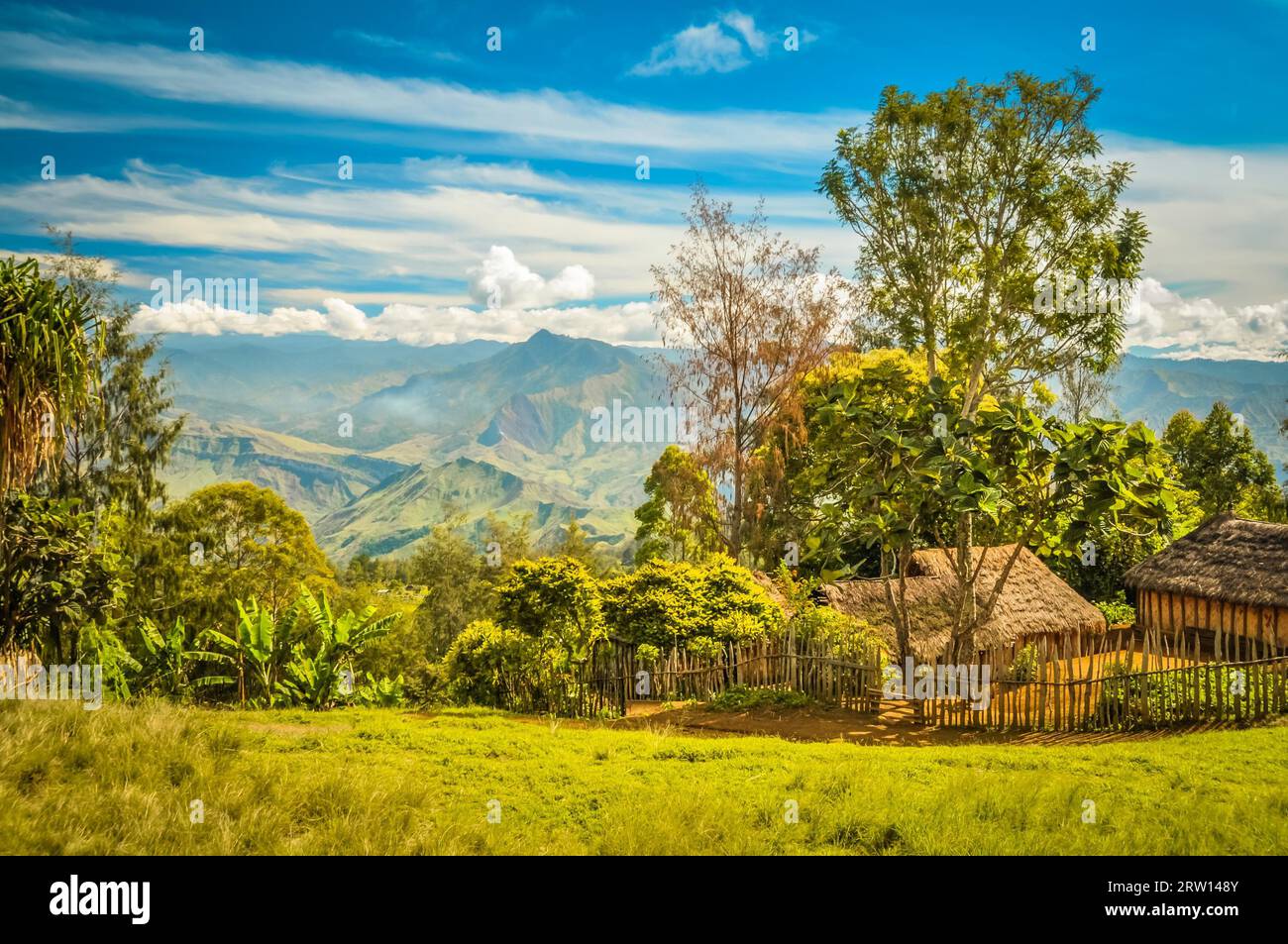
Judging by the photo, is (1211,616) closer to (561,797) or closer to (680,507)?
(680,507)

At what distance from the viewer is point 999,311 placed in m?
19.5

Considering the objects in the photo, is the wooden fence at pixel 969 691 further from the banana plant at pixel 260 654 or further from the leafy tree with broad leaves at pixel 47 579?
the leafy tree with broad leaves at pixel 47 579

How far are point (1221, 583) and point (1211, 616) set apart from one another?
97 cm

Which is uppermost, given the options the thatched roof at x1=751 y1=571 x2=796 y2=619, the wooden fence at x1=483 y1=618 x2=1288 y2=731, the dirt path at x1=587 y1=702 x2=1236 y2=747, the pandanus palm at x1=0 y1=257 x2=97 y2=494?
the pandanus palm at x1=0 y1=257 x2=97 y2=494

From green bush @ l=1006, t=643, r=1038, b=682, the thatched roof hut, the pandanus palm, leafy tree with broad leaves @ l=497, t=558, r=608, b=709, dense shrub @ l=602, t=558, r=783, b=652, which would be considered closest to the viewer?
the pandanus palm

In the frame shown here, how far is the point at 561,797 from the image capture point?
7328mm

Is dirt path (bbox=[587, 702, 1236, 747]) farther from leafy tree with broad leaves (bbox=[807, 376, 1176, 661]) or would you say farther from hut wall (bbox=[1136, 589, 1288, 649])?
hut wall (bbox=[1136, 589, 1288, 649])

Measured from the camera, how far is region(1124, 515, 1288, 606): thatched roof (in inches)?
827

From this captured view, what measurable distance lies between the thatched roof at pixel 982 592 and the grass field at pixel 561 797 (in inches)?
408

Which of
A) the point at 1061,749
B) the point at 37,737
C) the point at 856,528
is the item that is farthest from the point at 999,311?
the point at 37,737

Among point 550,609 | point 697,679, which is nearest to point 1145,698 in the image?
point 697,679

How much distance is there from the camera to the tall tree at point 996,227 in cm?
1898

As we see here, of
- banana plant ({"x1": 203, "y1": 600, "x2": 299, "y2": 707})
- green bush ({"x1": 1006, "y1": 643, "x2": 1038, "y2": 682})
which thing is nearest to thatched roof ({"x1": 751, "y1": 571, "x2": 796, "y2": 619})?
green bush ({"x1": 1006, "y1": 643, "x2": 1038, "y2": 682})
